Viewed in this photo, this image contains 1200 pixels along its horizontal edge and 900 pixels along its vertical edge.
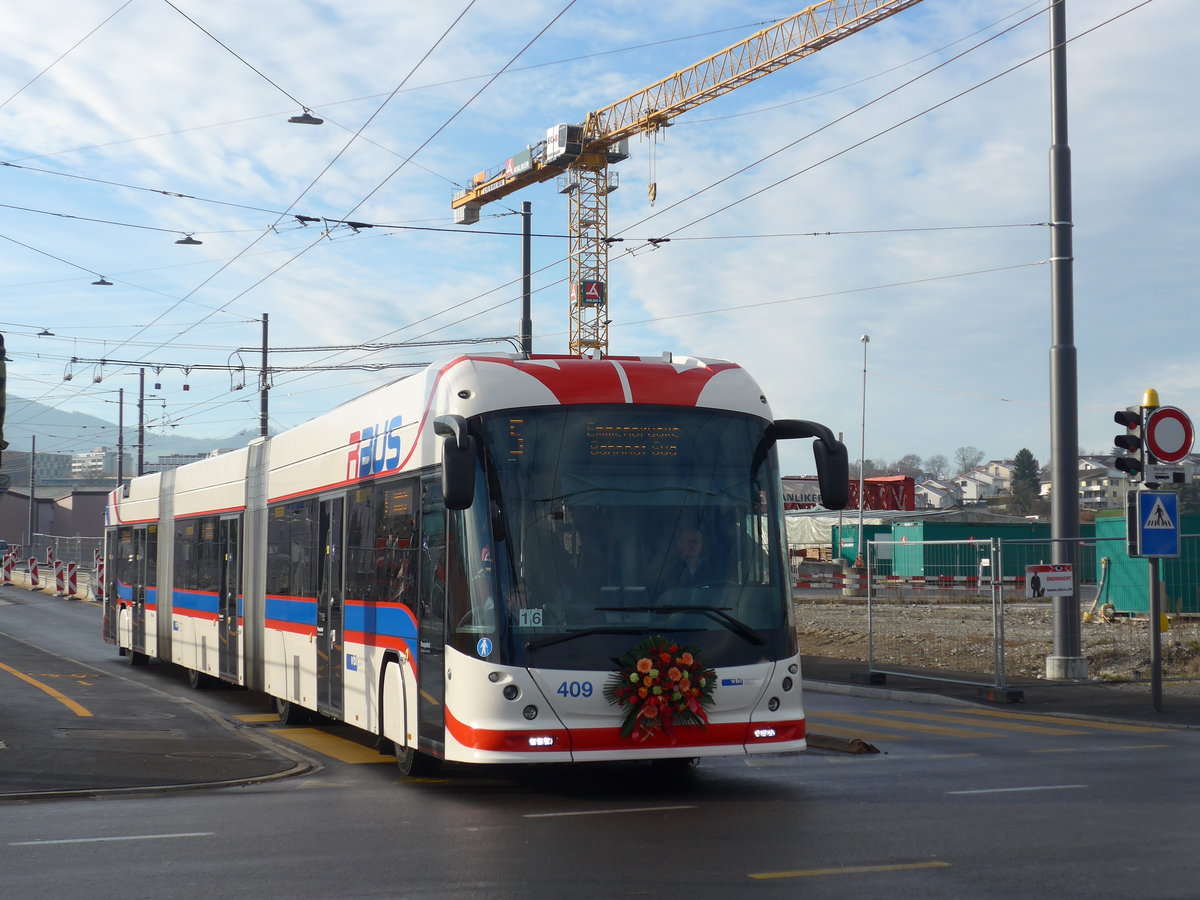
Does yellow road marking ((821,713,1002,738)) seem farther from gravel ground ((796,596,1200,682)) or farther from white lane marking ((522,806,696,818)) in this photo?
white lane marking ((522,806,696,818))

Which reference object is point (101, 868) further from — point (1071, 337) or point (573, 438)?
point (1071, 337)

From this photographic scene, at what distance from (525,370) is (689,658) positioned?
2447 mm

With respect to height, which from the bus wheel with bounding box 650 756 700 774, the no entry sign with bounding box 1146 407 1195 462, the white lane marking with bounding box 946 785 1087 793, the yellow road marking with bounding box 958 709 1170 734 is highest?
the no entry sign with bounding box 1146 407 1195 462

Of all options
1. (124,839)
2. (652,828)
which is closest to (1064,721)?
(652,828)

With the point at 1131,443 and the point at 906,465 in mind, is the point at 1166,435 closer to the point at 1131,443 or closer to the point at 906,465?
the point at 1131,443

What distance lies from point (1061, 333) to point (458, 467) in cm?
1326

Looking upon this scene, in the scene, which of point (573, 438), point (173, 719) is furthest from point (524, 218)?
point (573, 438)

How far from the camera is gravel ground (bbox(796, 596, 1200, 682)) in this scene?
73.7ft

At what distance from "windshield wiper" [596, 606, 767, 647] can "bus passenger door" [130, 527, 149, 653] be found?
52.4 feet

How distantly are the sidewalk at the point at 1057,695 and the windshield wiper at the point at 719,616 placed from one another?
7223 mm

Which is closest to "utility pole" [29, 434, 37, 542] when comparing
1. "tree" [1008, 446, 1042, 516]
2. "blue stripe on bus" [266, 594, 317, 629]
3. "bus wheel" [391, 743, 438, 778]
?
"blue stripe on bus" [266, 594, 317, 629]

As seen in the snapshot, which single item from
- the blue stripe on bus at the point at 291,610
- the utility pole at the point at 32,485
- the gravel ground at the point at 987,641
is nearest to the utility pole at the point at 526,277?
the gravel ground at the point at 987,641

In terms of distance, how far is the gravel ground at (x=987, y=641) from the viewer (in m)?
22.5

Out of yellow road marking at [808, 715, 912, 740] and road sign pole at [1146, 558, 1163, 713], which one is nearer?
yellow road marking at [808, 715, 912, 740]
